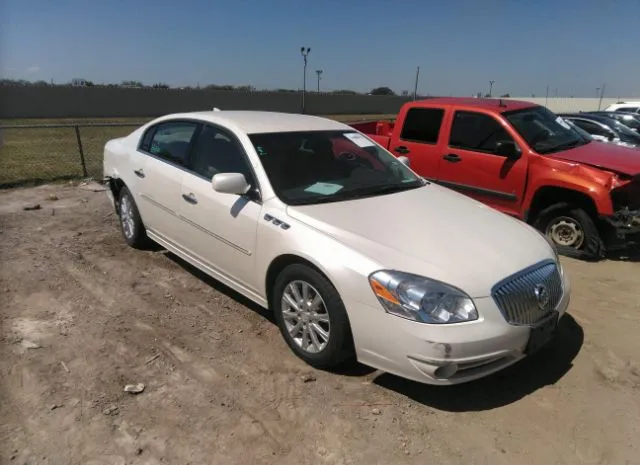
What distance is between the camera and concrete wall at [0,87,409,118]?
3578 centimetres

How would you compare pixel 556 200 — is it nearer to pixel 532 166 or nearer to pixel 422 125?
pixel 532 166

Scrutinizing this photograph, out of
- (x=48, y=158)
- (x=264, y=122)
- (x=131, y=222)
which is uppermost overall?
(x=264, y=122)

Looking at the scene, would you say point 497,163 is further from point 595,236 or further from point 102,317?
point 102,317

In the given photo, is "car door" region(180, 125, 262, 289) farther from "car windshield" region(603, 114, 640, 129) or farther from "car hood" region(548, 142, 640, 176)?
"car windshield" region(603, 114, 640, 129)

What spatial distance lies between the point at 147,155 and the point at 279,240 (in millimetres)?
2290

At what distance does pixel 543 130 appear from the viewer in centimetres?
626

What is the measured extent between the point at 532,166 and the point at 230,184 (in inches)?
150

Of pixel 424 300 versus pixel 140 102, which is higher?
pixel 424 300

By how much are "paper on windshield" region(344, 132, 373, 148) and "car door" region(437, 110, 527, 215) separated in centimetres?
218

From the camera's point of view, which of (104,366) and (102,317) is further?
(102,317)

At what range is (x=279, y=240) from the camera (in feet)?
11.0

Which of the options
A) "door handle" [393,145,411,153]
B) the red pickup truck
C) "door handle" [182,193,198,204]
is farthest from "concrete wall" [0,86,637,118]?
"door handle" [182,193,198,204]

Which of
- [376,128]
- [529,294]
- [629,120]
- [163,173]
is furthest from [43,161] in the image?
[629,120]

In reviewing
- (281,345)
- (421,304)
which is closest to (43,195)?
(281,345)
